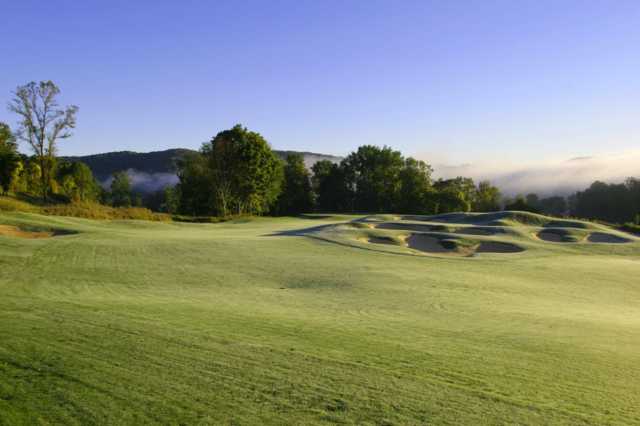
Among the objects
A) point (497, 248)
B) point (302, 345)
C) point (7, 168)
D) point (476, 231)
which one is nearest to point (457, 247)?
point (497, 248)

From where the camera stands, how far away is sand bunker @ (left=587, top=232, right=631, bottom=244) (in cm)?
3421

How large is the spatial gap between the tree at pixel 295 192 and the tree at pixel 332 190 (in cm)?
718

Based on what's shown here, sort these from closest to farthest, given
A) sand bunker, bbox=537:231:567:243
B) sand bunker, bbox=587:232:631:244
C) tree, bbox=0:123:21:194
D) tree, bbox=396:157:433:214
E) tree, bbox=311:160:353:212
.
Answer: sand bunker, bbox=587:232:631:244, sand bunker, bbox=537:231:567:243, tree, bbox=0:123:21:194, tree, bbox=396:157:433:214, tree, bbox=311:160:353:212

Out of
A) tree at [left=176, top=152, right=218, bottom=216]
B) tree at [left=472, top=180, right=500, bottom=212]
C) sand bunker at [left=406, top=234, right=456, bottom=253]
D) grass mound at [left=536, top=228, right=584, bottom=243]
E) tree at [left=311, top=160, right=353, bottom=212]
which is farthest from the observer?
tree at [left=472, top=180, right=500, bottom=212]

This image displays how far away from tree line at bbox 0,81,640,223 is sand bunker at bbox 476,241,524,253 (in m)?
35.4

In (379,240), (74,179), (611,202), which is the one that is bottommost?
(379,240)

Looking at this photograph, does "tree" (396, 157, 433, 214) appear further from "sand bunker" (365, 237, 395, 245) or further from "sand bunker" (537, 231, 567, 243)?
"sand bunker" (365, 237, 395, 245)

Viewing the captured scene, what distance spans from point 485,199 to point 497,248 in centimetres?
9292

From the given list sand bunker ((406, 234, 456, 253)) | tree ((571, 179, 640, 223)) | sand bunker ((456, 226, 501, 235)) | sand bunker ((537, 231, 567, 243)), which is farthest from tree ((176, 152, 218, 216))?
tree ((571, 179, 640, 223))

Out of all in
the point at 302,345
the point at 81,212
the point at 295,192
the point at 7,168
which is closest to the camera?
the point at 302,345

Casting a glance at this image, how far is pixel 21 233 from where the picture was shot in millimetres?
25906

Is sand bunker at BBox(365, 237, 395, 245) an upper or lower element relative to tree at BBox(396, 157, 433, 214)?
lower

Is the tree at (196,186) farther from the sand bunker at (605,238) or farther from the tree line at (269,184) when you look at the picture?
the sand bunker at (605,238)

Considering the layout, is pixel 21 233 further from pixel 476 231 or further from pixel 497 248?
pixel 476 231
